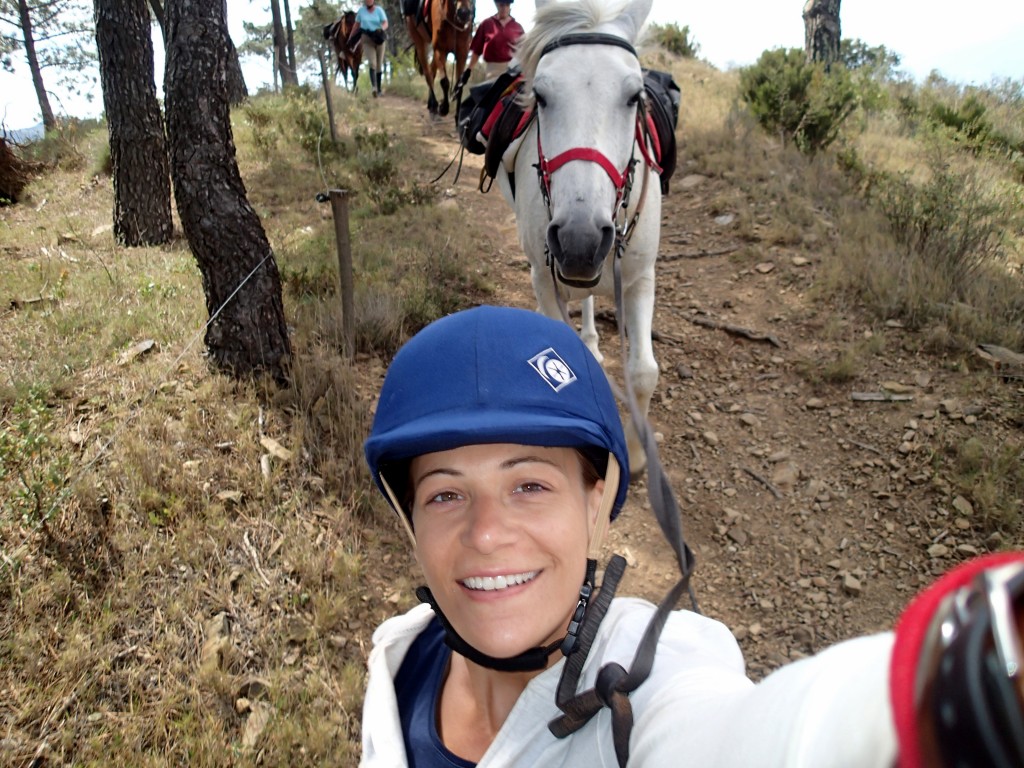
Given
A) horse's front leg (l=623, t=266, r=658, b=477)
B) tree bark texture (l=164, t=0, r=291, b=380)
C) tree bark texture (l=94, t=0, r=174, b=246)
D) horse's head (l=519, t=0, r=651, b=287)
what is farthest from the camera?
tree bark texture (l=94, t=0, r=174, b=246)

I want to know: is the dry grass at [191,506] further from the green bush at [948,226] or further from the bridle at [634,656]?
the bridle at [634,656]

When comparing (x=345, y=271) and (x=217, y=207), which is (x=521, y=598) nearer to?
(x=217, y=207)

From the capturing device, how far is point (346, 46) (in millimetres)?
17141

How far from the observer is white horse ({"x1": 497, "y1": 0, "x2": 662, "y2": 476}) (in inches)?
110

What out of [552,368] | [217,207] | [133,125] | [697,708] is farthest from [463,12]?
[697,708]

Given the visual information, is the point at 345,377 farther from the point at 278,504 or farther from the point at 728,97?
the point at 728,97

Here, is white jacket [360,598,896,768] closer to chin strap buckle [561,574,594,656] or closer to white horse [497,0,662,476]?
chin strap buckle [561,574,594,656]

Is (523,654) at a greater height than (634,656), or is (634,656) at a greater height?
(634,656)

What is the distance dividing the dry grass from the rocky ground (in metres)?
0.24

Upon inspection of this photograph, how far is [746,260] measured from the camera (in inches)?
236

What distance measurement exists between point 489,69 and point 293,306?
7.42 metres

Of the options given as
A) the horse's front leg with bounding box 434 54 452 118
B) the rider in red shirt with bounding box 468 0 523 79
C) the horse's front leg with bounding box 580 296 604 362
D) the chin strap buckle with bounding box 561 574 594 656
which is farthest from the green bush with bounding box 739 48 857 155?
the chin strap buckle with bounding box 561 574 594 656

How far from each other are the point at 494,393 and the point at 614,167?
1918 mm

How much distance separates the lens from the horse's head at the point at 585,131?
109 inches
